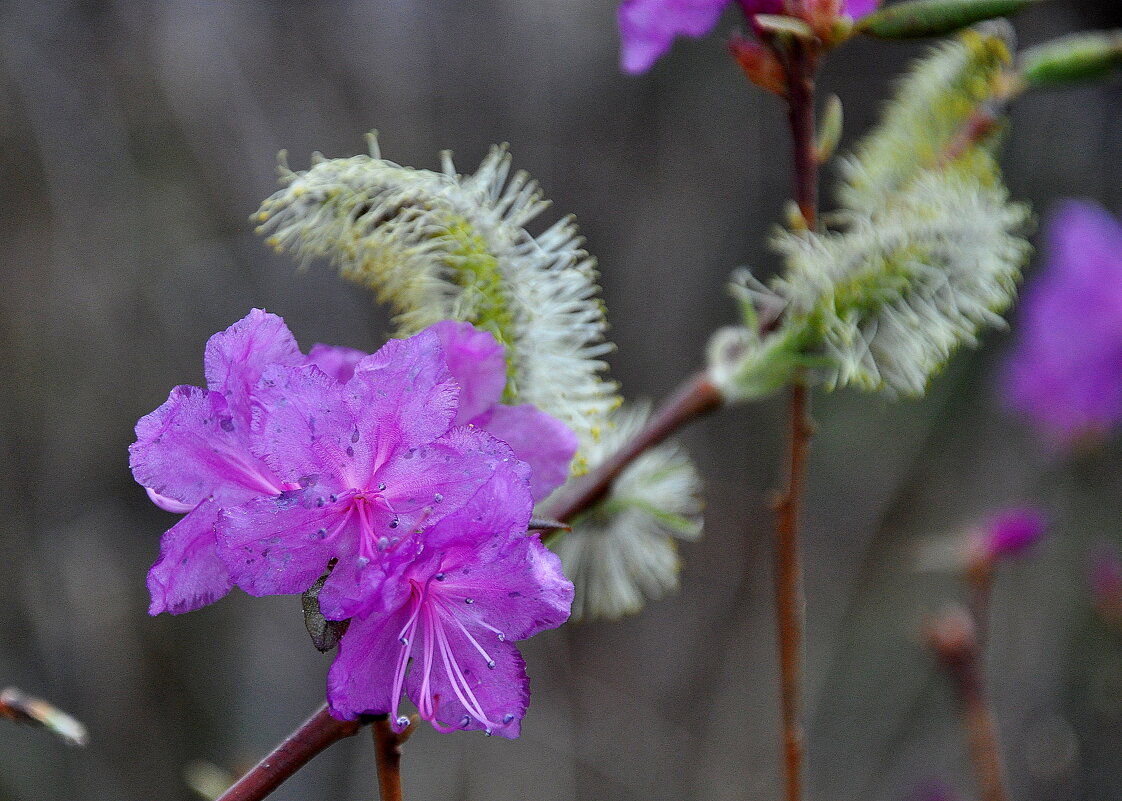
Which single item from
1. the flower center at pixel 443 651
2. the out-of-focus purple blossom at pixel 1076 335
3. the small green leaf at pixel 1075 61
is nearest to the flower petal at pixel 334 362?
the flower center at pixel 443 651

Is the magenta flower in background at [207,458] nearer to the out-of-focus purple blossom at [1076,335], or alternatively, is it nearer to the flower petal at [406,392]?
the flower petal at [406,392]

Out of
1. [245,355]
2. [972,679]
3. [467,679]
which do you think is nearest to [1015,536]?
[972,679]

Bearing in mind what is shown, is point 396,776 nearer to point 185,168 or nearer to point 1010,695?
point 185,168

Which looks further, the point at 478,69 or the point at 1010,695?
the point at 1010,695

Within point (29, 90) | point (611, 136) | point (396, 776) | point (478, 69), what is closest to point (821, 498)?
point (611, 136)

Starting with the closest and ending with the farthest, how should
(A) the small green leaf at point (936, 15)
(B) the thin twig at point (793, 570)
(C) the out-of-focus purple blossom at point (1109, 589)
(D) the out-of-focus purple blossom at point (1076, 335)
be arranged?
(A) the small green leaf at point (936, 15)
(B) the thin twig at point (793, 570)
(C) the out-of-focus purple blossom at point (1109, 589)
(D) the out-of-focus purple blossom at point (1076, 335)

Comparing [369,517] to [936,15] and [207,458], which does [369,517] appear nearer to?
[207,458]

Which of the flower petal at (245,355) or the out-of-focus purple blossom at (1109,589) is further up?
the flower petal at (245,355)
